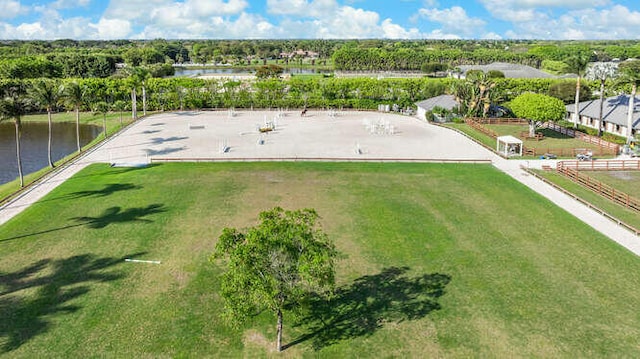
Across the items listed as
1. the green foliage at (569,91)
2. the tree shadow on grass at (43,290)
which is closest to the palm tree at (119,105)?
the tree shadow on grass at (43,290)

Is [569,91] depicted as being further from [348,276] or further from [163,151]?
[348,276]

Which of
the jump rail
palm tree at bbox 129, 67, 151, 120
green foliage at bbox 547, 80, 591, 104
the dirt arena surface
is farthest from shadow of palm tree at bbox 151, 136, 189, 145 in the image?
green foliage at bbox 547, 80, 591, 104

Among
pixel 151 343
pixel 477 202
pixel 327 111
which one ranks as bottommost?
pixel 151 343

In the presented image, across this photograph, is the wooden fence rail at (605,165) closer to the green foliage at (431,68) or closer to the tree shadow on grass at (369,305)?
the tree shadow on grass at (369,305)

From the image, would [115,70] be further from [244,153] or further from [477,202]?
[477,202]

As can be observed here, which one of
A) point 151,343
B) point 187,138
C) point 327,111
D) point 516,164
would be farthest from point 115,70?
point 151,343

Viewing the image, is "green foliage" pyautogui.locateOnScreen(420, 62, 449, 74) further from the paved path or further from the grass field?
the grass field
